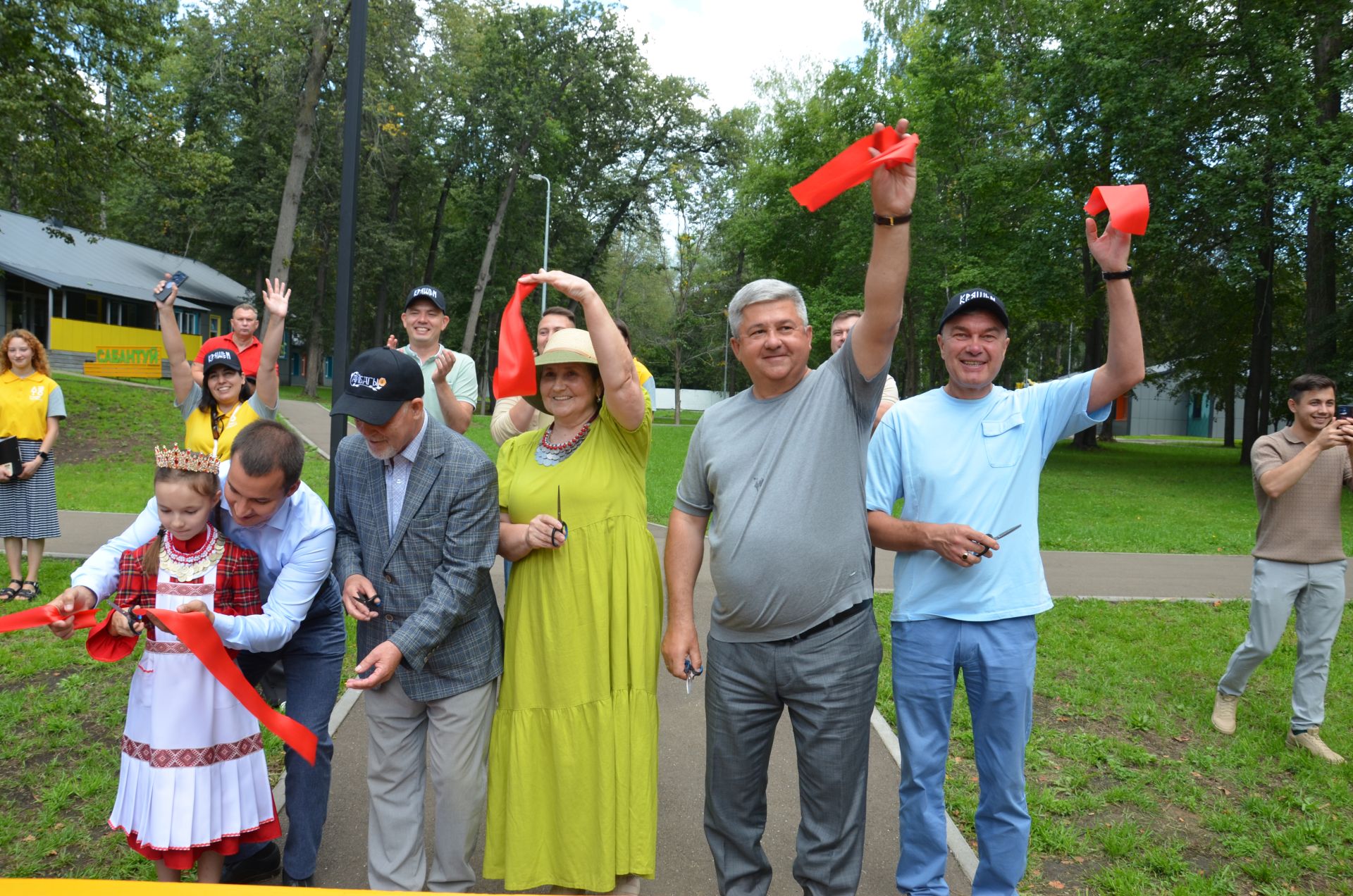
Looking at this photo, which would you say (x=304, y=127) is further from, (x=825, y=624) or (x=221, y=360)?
(x=825, y=624)

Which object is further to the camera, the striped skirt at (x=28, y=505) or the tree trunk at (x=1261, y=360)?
the tree trunk at (x=1261, y=360)

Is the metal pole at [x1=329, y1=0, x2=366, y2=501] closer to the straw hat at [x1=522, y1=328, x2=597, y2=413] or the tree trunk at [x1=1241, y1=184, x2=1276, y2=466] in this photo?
the straw hat at [x1=522, y1=328, x2=597, y2=413]

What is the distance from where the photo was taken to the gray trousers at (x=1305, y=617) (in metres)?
5.11

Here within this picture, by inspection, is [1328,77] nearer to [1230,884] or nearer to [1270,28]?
[1270,28]

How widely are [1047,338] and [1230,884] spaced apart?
41946 millimetres

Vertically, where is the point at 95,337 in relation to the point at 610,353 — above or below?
above

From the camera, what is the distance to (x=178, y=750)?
2.98m

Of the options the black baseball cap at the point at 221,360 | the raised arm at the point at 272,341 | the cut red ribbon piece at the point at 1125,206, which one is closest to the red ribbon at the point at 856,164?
the cut red ribbon piece at the point at 1125,206

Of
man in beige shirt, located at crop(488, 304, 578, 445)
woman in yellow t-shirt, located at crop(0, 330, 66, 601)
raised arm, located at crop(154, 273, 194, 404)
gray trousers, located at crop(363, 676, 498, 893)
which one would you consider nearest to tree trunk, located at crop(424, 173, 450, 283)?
woman in yellow t-shirt, located at crop(0, 330, 66, 601)

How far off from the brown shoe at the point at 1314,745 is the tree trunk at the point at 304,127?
71.4 feet

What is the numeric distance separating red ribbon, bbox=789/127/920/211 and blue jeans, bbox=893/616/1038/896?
1.61 metres

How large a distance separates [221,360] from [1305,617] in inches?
240

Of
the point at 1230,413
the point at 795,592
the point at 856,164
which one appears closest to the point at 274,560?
the point at 795,592

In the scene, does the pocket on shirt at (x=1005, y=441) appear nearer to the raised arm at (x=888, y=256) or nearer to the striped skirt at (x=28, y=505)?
the raised arm at (x=888, y=256)
